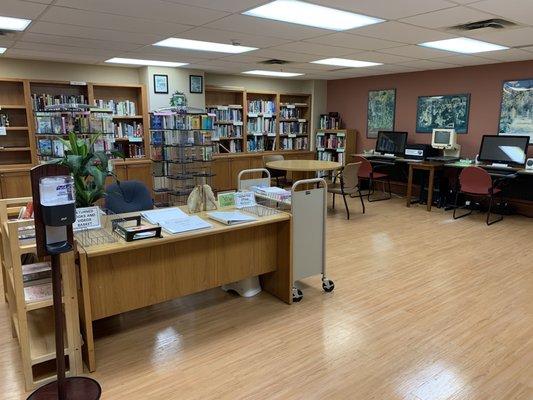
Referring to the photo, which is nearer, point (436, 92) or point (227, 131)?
point (436, 92)

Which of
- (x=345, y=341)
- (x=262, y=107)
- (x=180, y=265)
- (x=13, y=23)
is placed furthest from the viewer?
(x=262, y=107)

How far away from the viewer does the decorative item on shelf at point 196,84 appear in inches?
289

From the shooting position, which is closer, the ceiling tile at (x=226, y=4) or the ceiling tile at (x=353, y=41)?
the ceiling tile at (x=226, y=4)

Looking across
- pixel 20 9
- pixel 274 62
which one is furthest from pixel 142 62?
pixel 20 9

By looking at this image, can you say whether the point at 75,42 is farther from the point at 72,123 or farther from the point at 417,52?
the point at 417,52

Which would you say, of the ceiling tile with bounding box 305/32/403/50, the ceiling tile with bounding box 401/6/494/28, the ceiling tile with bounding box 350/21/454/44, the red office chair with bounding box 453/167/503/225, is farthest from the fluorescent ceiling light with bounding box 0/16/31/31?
the red office chair with bounding box 453/167/503/225

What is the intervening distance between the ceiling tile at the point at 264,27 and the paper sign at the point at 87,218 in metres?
2.12

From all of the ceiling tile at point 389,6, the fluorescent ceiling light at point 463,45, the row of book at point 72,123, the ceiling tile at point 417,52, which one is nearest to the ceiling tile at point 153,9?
the ceiling tile at point 389,6

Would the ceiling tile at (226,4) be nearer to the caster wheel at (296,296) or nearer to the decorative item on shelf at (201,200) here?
the decorative item on shelf at (201,200)

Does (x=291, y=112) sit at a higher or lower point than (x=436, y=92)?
lower

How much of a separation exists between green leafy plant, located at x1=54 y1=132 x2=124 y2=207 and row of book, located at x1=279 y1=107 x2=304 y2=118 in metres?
6.82

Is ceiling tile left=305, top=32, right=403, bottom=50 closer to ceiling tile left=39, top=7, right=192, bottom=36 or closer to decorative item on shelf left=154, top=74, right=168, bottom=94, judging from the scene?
ceiling tile left=39, top=7, right=192, bottom=36

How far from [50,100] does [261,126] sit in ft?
13.7

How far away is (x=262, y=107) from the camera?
8828mm
